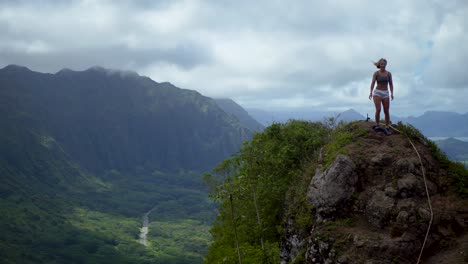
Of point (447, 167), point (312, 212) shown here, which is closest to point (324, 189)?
point (312, 212)

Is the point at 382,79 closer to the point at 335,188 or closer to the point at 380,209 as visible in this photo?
the point at 335,188

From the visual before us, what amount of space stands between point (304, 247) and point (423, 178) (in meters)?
7.51

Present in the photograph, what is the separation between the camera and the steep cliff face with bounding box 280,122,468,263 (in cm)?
1838

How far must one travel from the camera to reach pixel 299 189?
25375 mm

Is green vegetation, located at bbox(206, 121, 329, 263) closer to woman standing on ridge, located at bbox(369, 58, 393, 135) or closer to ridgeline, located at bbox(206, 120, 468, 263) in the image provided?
ridgeline, located at bbox(206, 120, 468, 263)

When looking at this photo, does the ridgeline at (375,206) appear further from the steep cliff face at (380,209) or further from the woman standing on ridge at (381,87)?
the woman standing on ridge at (381,87)

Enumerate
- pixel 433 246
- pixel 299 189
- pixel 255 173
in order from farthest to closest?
1. pixel 255 173
2. pixel 299 189
3. pixel 433 246

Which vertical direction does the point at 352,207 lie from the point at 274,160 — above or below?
below

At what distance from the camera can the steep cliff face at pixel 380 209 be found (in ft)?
60.3

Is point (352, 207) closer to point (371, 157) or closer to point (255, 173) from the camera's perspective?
point (371, 157)

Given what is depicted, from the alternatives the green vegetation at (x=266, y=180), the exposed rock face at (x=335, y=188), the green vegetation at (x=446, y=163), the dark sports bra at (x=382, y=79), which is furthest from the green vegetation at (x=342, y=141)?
the green vegetation at (x=266, y=180)

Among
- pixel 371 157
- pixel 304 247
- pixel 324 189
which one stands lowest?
pixel 304 247

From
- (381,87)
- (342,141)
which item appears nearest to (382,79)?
(381,87)

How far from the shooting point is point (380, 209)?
1972 centimetres
